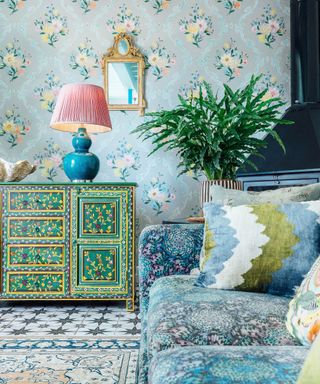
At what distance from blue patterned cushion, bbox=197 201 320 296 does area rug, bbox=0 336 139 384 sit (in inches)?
23.6

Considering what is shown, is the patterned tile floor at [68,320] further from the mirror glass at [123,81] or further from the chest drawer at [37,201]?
the mirror glass at [123,81]

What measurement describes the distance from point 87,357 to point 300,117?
2177 mm

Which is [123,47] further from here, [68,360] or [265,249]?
[265,249]

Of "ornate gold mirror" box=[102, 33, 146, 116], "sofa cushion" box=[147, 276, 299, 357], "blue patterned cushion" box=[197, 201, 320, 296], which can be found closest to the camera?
"sofa cushion" box=[147, 276, 299, 357]

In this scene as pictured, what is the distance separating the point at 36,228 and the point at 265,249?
1.87 meters

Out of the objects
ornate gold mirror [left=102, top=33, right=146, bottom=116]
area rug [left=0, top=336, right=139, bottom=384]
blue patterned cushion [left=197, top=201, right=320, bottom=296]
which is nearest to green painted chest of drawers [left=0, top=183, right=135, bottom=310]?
area rug [left=0, top=336, right=139, bottom=384]

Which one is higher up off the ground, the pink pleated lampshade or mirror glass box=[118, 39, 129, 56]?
mirror glass box=[118, 39, 129, 56]

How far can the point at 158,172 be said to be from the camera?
3490 mm

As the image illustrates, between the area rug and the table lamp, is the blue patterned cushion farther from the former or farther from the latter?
the table lamp

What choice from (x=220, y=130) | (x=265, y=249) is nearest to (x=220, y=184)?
(x=220, y=130)

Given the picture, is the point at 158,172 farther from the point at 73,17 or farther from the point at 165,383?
the point at 165,383

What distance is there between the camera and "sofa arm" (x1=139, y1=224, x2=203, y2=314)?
1812mm

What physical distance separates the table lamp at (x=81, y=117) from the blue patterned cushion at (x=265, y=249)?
1.62m

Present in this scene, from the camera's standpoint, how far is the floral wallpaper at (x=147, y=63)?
3486mm
